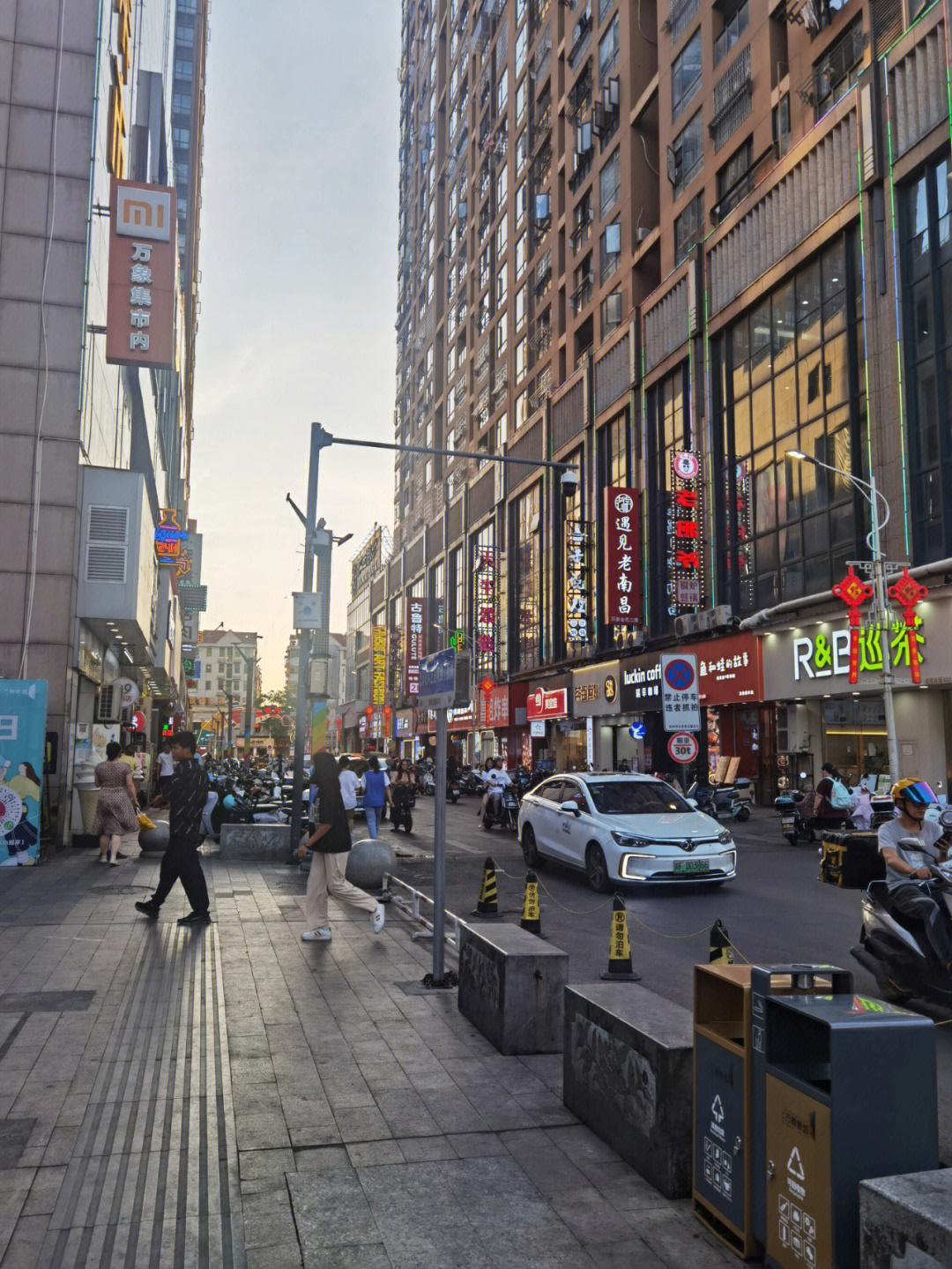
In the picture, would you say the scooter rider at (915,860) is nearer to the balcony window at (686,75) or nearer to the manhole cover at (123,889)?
the manhole cover at (123,889)

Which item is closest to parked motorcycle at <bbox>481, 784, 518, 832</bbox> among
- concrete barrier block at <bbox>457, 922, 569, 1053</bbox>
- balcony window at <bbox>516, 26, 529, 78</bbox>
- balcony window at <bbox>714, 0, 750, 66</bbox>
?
concrete barrier block at <bbox>457, 922, 569, 1053</bbox>

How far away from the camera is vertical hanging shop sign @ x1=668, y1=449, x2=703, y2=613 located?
33.1 metres

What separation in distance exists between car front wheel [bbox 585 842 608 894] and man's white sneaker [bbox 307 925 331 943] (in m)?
5.42

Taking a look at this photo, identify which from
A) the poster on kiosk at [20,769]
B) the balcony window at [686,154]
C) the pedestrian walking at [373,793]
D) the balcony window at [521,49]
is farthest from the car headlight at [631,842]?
the balcony window at [521,49]

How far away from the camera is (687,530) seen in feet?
109

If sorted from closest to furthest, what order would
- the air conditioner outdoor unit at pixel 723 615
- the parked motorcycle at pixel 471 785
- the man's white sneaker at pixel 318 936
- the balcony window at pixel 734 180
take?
the man's white sneaker at pixel 318 936
the air conditioner outdoor unit at pixel 723 615
the balcony window at pixel 734 180
the parked motorcycle at pixel 471 785

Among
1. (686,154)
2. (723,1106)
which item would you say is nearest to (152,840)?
(723,1106)

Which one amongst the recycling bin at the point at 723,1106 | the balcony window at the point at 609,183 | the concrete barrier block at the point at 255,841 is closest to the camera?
the recycling bin at the point at 723,1106

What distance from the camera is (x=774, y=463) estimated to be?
2978 centimetres

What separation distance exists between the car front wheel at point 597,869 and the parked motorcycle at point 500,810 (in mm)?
11250

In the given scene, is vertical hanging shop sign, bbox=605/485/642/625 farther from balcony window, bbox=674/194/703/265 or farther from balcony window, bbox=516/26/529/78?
balcony window, bbox=516/26/529/78

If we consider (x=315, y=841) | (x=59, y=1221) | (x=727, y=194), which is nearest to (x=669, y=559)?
(x=727, y=194)

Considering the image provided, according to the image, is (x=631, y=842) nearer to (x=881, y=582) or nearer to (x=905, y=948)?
(x=905, y=948)

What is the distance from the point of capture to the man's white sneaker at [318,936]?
381 inches
